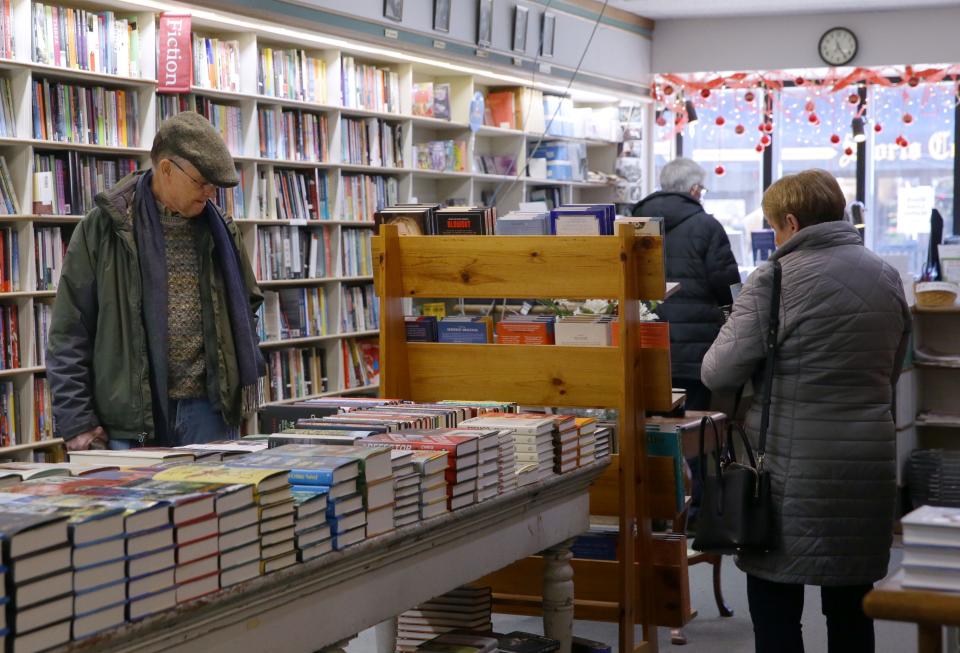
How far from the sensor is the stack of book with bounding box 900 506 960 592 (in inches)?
69.4

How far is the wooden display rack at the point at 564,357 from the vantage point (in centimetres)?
351

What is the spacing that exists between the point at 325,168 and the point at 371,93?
0.60 metres

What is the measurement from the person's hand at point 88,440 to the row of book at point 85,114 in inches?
96.6

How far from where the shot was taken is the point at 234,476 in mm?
2123

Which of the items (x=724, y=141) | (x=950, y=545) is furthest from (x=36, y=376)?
(x=724, y=141)

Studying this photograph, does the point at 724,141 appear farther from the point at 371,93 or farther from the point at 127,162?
the point at 127,162

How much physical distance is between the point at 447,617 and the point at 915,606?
196 cm

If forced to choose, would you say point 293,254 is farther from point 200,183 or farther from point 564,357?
point 200,183

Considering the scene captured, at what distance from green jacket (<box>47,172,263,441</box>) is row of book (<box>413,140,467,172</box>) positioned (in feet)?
15.6

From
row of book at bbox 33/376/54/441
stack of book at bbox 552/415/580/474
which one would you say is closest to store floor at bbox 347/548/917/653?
stack of book at bbox 552/415/580/474

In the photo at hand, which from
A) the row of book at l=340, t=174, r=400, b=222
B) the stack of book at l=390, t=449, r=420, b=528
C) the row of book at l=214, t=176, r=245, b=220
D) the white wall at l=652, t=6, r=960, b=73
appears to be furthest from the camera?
the white wall at l=652, t=6, r=960, b=73

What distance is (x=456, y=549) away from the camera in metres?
2.68

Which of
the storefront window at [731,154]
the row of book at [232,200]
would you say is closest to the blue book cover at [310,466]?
the row of book at [232,200]

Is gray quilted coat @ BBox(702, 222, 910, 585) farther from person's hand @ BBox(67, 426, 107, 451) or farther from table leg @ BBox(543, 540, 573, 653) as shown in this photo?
person's hand @ BBox(67, 426, 107, 451)
